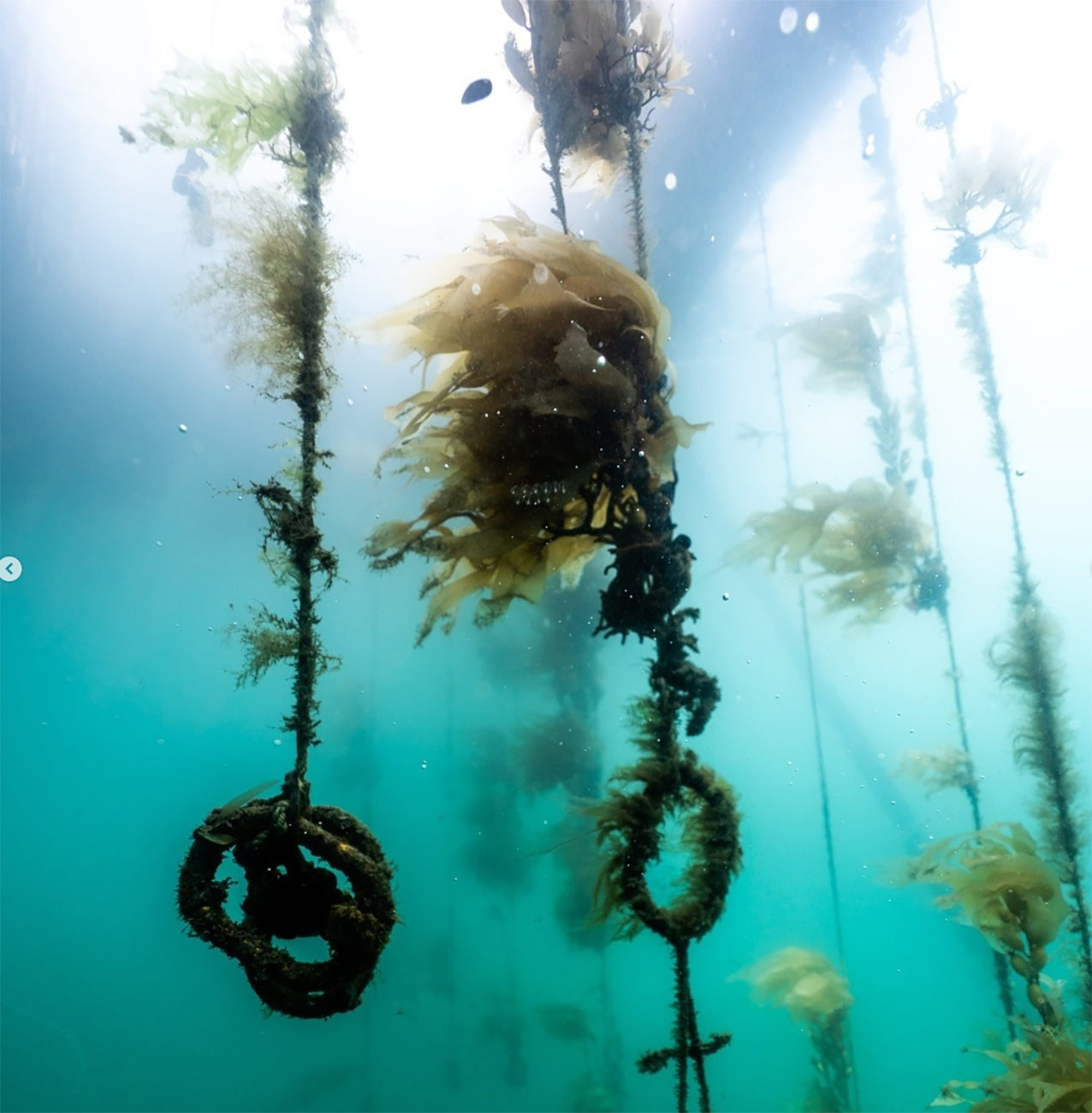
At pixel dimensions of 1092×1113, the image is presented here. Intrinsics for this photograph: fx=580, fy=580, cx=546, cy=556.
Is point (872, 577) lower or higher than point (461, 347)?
lower

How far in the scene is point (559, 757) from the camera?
27.4ft

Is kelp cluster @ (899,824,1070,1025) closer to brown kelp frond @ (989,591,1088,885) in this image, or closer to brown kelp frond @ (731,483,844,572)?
brown kelp frond @ (989,591,1088,885)

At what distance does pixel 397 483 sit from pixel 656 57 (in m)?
2.79

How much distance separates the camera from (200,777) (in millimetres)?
38031

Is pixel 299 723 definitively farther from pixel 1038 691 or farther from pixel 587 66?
pixel 1038 691

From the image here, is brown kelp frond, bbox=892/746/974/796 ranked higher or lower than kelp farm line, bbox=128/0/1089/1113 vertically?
lower

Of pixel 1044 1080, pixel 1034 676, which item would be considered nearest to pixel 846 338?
pixel 1034 676

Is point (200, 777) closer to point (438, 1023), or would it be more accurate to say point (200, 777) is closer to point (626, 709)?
point (438, 1023)

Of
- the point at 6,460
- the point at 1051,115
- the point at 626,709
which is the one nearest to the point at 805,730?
the point at 1051,115

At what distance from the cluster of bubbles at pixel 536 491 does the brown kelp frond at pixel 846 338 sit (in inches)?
174

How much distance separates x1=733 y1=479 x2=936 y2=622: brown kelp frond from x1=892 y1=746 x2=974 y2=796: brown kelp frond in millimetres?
1790

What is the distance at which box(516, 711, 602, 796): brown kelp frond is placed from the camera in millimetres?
8250

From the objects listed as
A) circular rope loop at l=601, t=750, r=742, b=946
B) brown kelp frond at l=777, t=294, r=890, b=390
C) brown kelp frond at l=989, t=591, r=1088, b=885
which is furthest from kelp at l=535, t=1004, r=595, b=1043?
brown kelp frond at l=777, t=294, r=890, b=390

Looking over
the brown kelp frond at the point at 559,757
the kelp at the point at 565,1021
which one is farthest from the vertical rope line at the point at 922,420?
the kelp at the point at 565,1021
